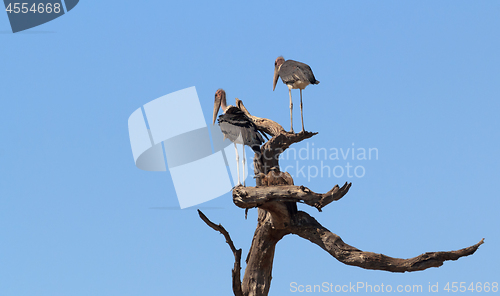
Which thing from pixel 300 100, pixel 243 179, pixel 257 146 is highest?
pixel 300 100

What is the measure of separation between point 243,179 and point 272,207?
2.30ft

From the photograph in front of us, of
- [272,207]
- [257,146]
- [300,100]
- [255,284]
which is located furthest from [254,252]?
[300,100]

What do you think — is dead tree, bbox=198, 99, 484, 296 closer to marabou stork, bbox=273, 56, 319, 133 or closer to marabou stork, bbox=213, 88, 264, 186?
marabou stork, bbox=213, 88, 264, 186

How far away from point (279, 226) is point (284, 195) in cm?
98

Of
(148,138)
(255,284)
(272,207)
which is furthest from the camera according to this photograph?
(148,138)

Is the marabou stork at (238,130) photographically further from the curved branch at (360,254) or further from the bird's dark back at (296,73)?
the curved branch at (360,254)

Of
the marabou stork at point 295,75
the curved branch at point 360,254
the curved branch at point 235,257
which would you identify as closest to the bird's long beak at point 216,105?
the marabou stork at point 295,75

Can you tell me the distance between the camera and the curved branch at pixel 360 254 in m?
8.60

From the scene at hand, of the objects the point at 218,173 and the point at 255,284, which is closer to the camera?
the point at 255,284

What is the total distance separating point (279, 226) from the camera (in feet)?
31.7

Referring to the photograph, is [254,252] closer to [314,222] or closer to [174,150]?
[314,222]

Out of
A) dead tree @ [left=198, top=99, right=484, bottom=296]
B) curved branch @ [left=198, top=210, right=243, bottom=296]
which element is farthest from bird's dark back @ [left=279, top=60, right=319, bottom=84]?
curved branch @ [left=198, top=210, right=243, bottom=296]

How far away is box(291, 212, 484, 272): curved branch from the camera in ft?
28.2

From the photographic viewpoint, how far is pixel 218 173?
10.7m
